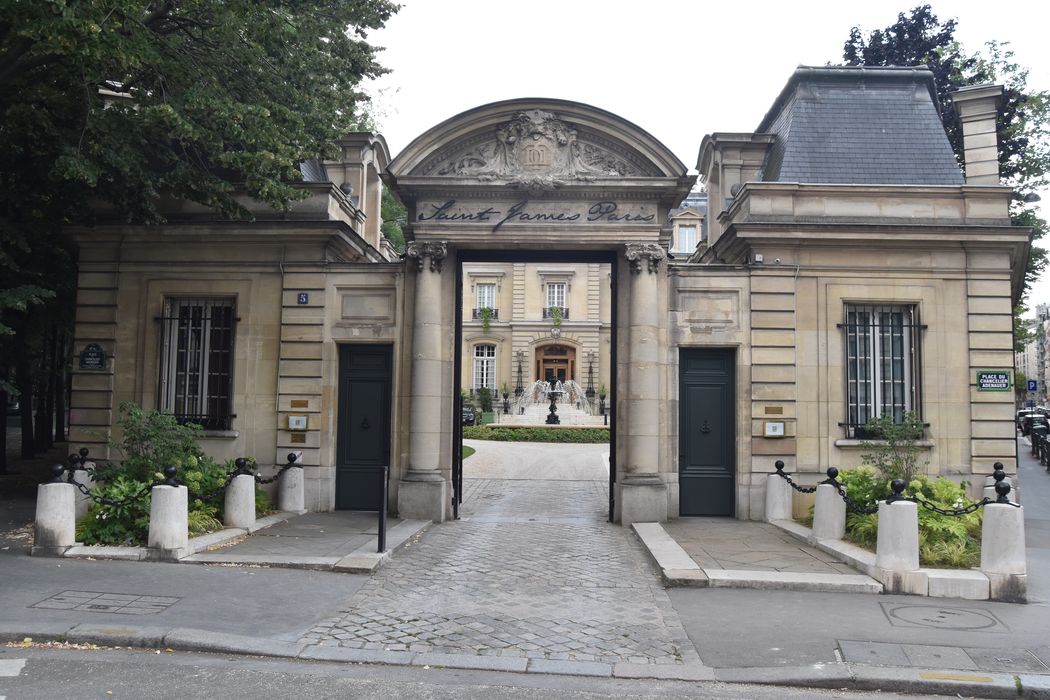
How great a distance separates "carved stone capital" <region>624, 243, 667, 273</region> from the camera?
43.5 feet

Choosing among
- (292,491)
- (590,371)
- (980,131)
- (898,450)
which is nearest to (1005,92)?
(980,131)

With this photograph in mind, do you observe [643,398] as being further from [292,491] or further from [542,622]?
[542,622]

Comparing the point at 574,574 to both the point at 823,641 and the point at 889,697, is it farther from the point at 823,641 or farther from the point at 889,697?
the point at 889,697

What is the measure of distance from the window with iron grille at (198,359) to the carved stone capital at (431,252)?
3.56 metres

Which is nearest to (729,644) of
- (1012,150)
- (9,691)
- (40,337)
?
(9,691)

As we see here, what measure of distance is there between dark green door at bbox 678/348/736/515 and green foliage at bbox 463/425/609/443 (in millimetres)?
18358

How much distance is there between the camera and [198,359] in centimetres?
1424

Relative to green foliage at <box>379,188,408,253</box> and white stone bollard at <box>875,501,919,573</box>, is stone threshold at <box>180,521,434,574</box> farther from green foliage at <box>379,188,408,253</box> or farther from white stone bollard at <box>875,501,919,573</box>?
green foliage at <box>379,188,408,253</box>

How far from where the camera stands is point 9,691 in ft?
18.1

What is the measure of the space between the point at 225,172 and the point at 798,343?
10746 millimetres

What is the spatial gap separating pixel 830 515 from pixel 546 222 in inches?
254

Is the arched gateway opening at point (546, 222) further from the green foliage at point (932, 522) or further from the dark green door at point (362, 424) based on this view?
the green foliage at point (932, 522)

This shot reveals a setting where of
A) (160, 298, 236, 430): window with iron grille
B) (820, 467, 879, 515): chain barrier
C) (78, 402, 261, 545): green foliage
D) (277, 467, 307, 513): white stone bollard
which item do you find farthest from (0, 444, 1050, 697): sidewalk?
(160, 298, 236, 430): window with iron grille

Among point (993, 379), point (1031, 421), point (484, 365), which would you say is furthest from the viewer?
point (484, 365)
